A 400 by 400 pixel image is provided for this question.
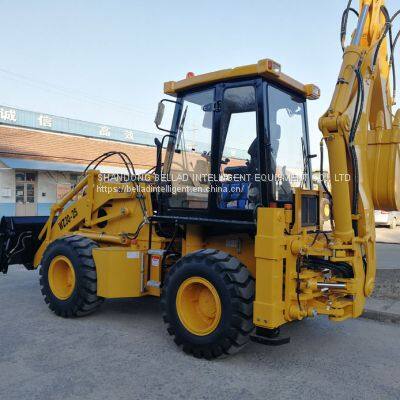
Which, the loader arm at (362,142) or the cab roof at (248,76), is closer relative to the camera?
the loader arm at (362,142)

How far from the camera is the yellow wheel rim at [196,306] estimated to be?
4.41m

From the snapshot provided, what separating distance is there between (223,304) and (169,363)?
76 centimetres

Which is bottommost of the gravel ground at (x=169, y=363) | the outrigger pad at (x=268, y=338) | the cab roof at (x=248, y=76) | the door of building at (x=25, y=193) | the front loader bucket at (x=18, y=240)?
the gravel ground at (x=169, y=363)

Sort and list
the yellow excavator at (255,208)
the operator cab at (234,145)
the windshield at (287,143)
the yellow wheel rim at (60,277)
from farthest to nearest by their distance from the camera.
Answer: the yellow wheel rim at (60,277)
the windshield at (287,143)
the operator cab at (234,145)
the yellow excavator at (255,208)

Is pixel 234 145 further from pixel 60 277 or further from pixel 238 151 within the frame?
pixel 60 277

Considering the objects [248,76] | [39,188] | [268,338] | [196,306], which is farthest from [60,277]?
[39,188]

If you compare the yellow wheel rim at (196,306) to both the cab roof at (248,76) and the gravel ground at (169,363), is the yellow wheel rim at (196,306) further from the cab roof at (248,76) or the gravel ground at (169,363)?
the cab roof at (248,76)

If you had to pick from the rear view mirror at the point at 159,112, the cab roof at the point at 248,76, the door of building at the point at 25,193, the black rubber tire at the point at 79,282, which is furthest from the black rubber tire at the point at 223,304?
the door of building at the point at 25,193

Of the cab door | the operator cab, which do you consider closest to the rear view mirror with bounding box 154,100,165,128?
the operator cab

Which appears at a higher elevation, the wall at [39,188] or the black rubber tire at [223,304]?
the wall at [39,188]

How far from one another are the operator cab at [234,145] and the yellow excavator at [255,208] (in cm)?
1

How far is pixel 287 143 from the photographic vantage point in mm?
4910

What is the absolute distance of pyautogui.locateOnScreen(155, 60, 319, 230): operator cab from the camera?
4.48 metres

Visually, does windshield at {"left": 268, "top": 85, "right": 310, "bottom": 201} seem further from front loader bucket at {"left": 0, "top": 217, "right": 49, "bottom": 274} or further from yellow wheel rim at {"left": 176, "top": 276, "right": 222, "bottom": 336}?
front loader bucket at {"left": 0, "top": 217, "right": 49, "bottom": 274}
